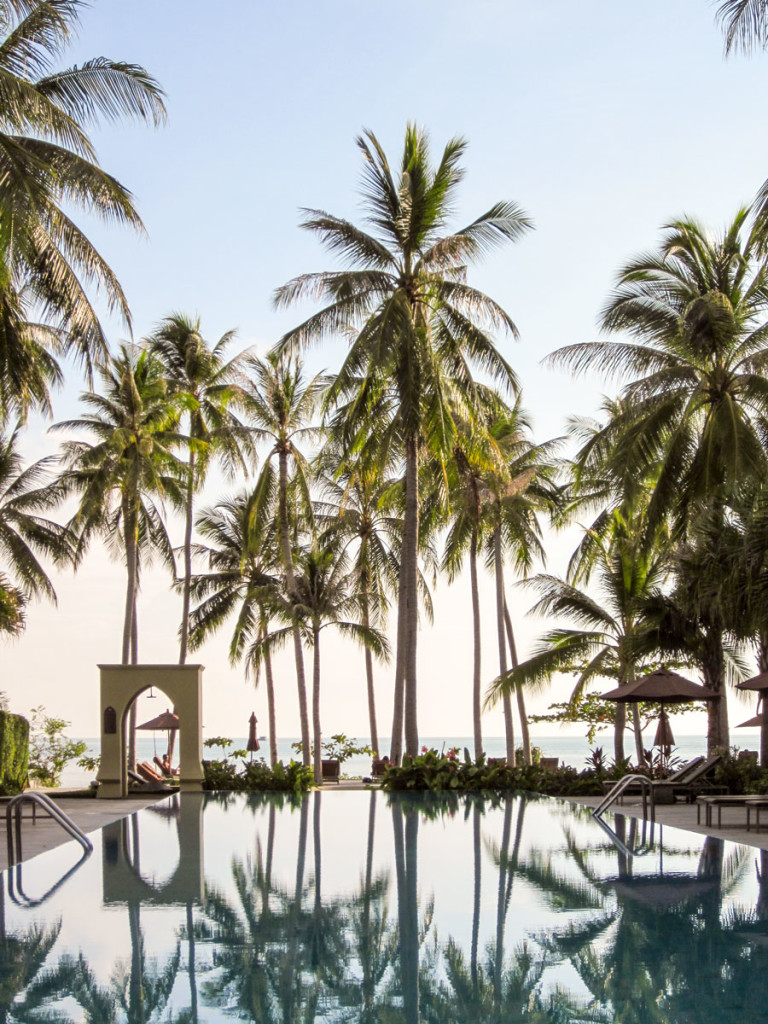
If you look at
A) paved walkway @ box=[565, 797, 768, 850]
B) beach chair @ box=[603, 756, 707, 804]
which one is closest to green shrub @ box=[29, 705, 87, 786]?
paved walkway @ box=[565, 797, 768, 850]

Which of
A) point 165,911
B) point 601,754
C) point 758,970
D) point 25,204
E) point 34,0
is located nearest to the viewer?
point 758,970

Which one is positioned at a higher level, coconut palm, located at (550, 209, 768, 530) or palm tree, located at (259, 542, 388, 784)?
coconut palm, located at (550, 209, 768, 530)

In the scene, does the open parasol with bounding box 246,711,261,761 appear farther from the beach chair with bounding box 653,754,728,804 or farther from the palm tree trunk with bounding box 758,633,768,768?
the palm tree trunk with bounding box 758,633,768,768

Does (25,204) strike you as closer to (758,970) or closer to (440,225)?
(758,970)

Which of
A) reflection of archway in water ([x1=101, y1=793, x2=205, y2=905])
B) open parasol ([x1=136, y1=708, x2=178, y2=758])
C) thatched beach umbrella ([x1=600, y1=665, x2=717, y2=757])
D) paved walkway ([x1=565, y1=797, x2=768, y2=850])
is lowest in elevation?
paved walkway ([x1=565, y1=797, x2=768, y2=850])

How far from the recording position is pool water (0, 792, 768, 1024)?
610 cm

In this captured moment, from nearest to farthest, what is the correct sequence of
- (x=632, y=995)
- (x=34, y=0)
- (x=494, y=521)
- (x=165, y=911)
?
(x=632, y=995) → (x=165, y=911) → (x=34, y=0) → (x=494, y=521)

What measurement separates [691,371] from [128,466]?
41.1ft

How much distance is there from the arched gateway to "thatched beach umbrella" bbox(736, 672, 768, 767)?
32.1ft

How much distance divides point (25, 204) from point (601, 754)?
14.6m

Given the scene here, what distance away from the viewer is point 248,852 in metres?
12.7

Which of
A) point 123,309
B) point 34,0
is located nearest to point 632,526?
point 123,309

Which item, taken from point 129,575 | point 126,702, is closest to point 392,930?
point 126,702

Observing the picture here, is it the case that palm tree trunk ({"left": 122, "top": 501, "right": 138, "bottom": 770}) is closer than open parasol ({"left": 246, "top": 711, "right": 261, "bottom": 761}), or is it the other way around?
palm tree trunk ({"left": 122, "top": 501, "right": 138, "bottom": 770})
